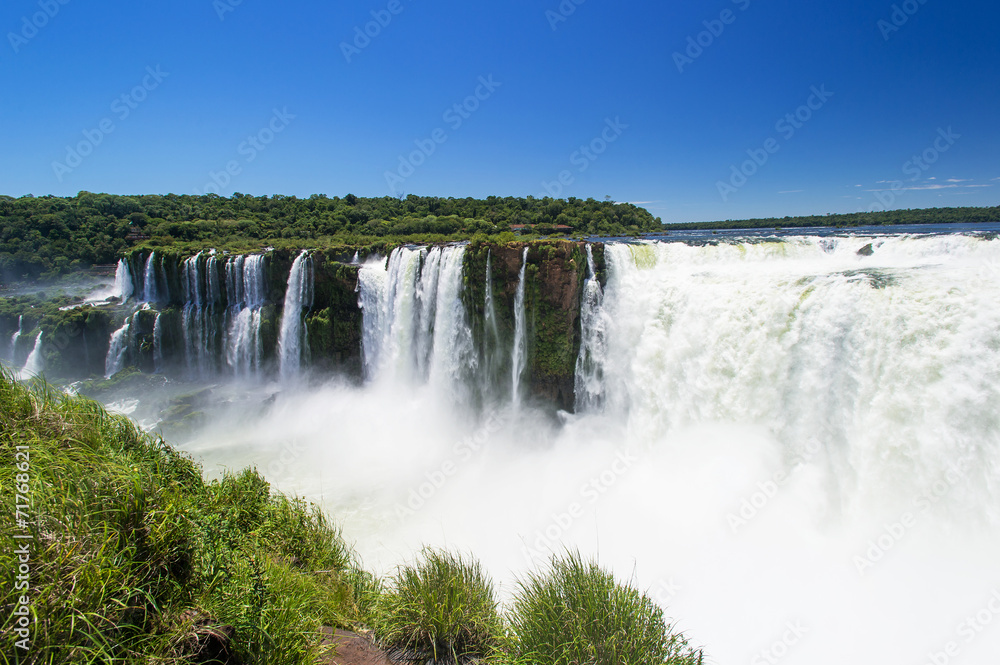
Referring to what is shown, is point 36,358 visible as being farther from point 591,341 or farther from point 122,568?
point 122,568

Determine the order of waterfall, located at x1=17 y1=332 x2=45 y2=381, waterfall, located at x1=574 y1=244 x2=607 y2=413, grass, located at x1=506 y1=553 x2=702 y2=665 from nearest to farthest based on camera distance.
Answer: grass, located at x1=506 y1=553 x2=702 y2=665 → waterfall, located at x1=574 y1=244 x2=607 y2=413 → waterfall, located at x1=17 y1=332 x2=45 y2=381

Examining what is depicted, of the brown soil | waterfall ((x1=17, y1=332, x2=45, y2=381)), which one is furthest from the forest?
the brown soil

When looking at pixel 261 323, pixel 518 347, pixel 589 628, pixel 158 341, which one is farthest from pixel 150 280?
pixel 589 628

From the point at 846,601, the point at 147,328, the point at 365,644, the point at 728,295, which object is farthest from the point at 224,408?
the point at 846,601

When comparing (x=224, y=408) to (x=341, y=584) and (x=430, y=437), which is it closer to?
Answer: (x=430, y=437)

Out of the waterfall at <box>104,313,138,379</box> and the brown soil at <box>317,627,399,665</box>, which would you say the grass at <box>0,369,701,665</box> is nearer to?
the brown soil at <box>317,627,399,665</box>

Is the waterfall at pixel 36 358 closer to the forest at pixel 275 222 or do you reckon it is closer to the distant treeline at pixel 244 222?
the forest at pixel 275 222
